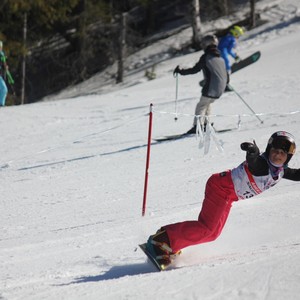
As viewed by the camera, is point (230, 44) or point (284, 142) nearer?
point (284, 142)

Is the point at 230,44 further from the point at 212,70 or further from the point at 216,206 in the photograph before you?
the point at 216,206

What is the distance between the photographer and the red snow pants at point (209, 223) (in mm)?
5402

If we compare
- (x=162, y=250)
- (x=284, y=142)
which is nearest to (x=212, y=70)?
(x=284, y=142)

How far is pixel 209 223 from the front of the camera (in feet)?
17.7

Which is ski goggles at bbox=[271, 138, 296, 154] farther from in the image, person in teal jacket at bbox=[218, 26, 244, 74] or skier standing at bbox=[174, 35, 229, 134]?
person in teal jacket at bbox=[218, 26, 244, 74]

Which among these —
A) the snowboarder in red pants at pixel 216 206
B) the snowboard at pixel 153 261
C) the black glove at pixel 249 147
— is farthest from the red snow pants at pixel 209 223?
the black glove at pixel 249 147

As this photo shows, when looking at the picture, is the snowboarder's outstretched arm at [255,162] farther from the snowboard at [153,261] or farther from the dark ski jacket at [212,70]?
the dark ski jacket at [212,70]

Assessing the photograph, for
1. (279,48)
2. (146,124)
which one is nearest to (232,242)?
(146,124)

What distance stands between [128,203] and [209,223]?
246 cm

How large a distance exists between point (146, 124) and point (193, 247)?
736cm

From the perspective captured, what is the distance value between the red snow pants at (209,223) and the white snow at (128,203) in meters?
0.22

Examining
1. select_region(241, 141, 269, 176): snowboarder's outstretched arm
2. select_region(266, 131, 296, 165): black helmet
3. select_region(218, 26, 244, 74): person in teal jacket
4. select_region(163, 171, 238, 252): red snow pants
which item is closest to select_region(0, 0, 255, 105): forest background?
select_region(218, 26, 244, 74): person in teal jacket

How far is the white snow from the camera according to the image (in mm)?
4293

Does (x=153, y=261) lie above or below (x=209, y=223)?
below
